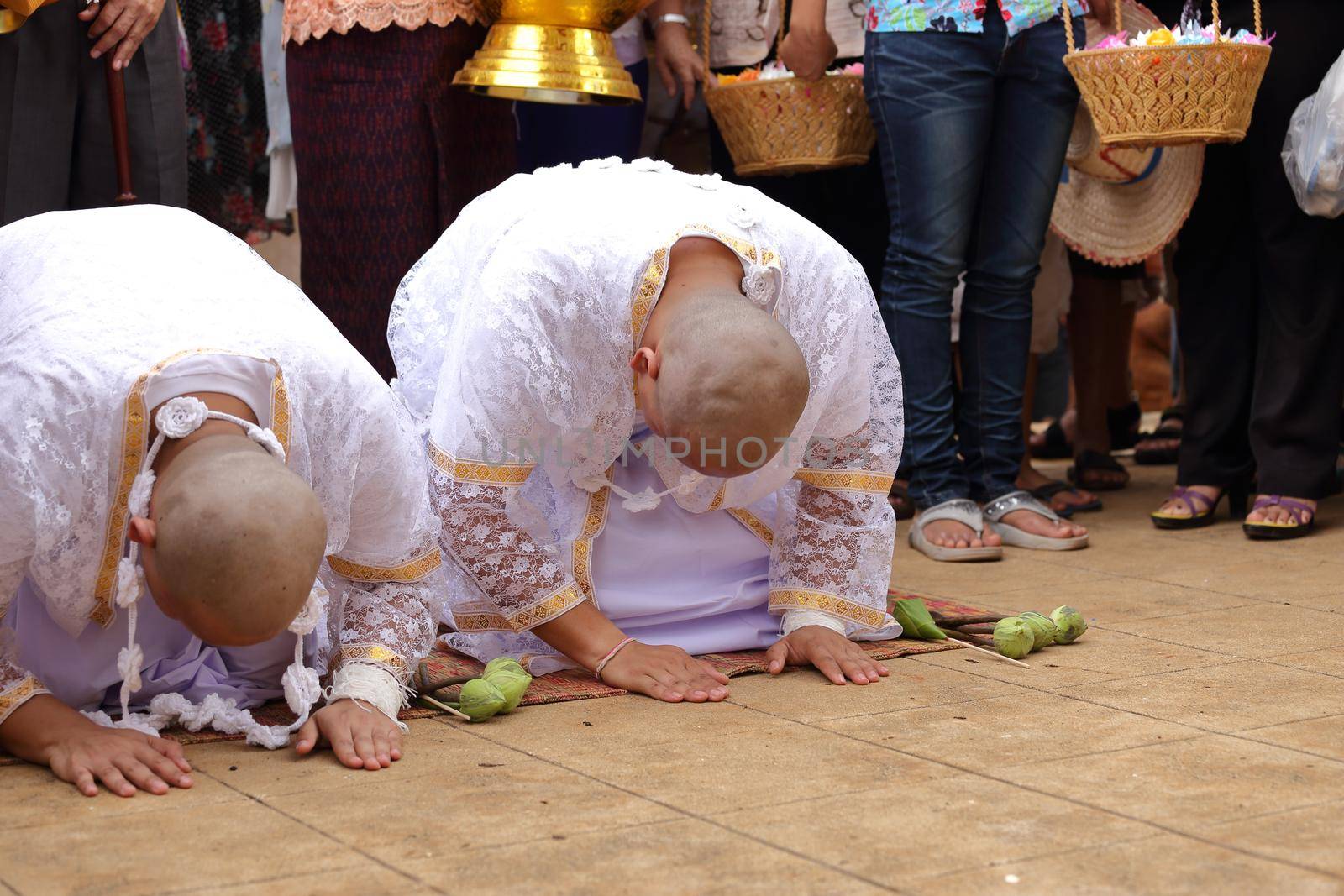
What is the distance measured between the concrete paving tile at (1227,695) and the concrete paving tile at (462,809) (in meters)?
0.95

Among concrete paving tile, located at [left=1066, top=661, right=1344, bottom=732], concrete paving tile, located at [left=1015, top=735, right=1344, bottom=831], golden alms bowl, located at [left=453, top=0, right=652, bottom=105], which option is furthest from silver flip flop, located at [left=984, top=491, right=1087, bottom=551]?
concrete paving tile, located at [left=1015, top=735, right=1344, bottom=831]

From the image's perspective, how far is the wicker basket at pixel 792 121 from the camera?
430 centimetres

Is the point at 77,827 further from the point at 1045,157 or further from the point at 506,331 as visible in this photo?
the point at 1045,157

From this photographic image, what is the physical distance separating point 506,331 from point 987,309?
1.87m

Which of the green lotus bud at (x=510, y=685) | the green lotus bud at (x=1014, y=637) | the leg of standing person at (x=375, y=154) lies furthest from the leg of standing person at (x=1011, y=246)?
the green lotus bud at (x=510, y=685)

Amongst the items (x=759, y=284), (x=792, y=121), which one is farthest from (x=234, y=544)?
(x=792, y=121)

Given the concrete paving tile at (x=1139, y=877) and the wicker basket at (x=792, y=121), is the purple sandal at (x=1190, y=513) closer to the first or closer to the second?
the wicker basket at (x=792, y=121)

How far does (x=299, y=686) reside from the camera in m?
2.57

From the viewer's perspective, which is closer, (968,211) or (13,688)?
(13,688)

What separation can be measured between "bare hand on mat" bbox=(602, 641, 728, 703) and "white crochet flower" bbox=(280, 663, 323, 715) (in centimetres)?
57

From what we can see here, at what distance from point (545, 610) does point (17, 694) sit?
913 millimetres

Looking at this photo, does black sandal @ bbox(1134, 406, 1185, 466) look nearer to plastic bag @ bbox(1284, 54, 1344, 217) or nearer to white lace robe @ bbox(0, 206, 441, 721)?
plastic bag @ bbox(1284, 54, 1344, 217)

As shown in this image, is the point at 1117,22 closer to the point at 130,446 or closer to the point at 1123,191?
the point at 1123,191

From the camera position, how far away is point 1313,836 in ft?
6.77
